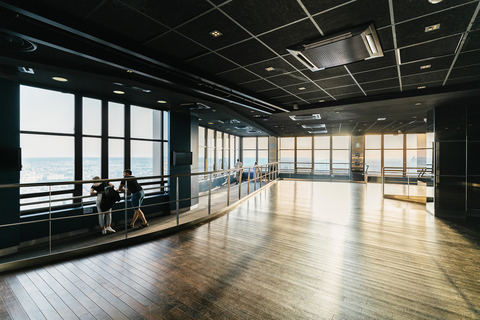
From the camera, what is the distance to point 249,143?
18344 mm

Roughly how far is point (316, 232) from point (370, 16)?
11.6ft

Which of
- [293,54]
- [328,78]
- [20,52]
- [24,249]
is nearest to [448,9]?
[293,54]

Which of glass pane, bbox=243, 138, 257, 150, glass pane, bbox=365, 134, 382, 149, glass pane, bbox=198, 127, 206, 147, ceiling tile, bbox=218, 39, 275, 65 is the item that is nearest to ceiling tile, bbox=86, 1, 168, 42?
ceiling tile, bbox=218, 39, 275, 65

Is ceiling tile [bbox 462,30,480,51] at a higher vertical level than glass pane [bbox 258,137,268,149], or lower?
higher

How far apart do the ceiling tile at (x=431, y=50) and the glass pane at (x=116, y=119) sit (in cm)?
686

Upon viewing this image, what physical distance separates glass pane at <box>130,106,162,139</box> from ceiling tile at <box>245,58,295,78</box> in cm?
445

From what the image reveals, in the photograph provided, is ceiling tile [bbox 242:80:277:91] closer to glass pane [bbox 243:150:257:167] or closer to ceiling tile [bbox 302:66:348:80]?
ceiling tile [bbox 302:66:348:80]

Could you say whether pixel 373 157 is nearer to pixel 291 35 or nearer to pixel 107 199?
pixel 291 35

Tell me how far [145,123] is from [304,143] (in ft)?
41.9

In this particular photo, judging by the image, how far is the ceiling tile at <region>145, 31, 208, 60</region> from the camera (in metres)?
3.15

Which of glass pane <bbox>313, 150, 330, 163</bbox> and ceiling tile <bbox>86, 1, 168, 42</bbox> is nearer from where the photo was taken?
ceiling tile <bbox>86, 1, 168, 42</bbox>

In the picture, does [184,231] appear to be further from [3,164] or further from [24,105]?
[24,105]

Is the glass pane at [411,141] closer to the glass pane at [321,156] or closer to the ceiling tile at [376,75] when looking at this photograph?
the glass pane at [321,156]

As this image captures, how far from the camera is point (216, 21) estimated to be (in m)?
2.73
